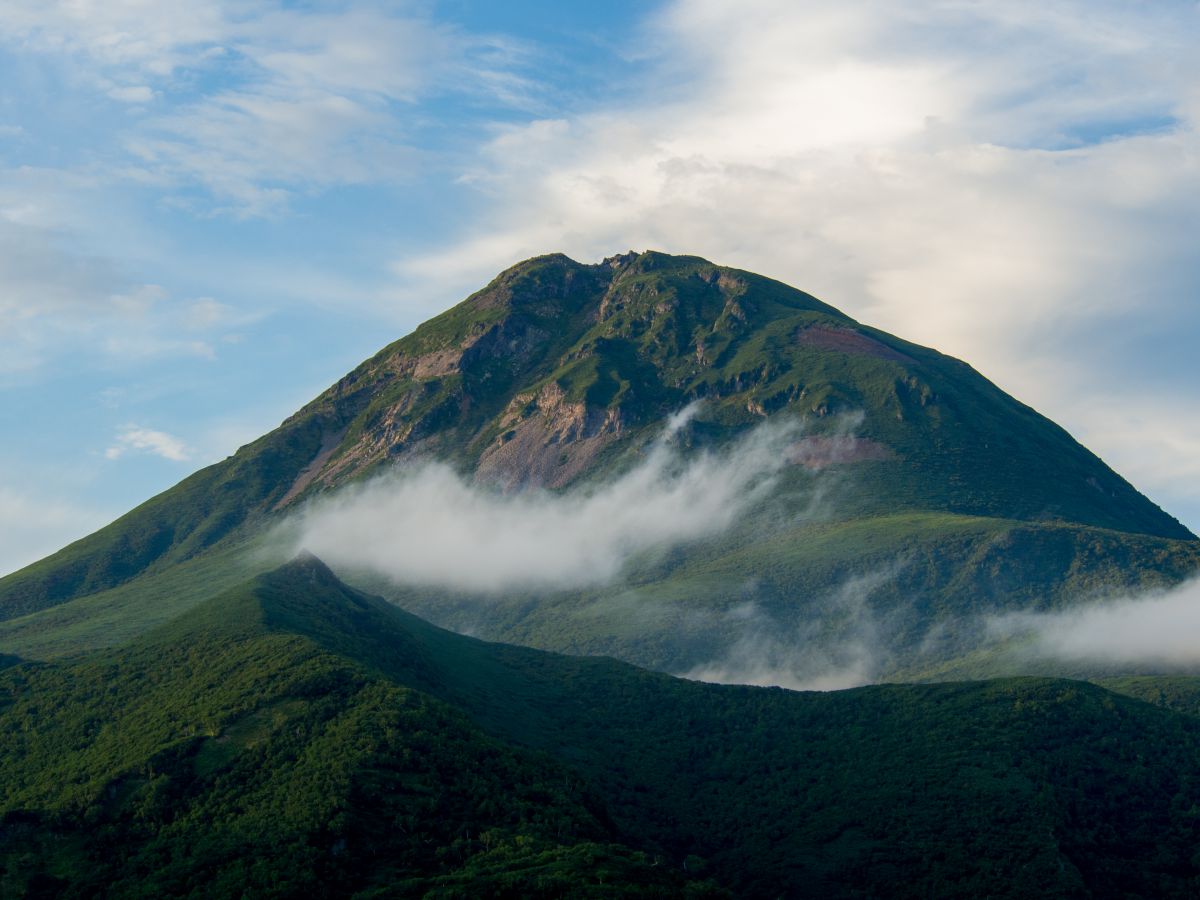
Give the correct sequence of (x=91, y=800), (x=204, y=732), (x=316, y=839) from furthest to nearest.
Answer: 1. (x=204, y=732)
2. (x=91, y=800)
3. (x=316, y=839)

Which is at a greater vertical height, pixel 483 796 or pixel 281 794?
pixel 281 794

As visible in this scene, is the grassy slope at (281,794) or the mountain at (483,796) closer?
the grassy slope at (281,794)

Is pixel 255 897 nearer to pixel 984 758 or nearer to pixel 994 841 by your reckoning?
pixel 994 841

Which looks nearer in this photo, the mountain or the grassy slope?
the grassy slope

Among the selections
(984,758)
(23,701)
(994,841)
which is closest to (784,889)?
(994,841)

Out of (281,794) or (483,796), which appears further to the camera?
(483,796)

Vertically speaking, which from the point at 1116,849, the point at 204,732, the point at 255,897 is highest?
the point at 204,732

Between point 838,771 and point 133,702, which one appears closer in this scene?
point 133,702

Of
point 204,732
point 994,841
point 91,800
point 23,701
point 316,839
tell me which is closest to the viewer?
point 316,839
